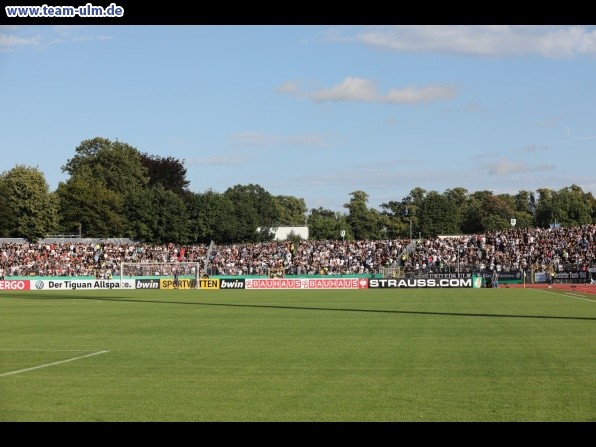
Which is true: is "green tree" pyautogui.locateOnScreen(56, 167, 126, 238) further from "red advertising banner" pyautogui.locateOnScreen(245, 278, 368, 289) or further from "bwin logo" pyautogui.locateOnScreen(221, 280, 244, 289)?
"red advertising banner" pyautogui.locateOnScreen(245, 278, 368, 289)

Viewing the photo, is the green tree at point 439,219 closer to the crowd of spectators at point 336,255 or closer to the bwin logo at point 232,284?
the crowd of spectators at point 336,255

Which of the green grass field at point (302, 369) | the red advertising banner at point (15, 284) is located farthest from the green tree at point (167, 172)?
the green grass field at point (302, 369)

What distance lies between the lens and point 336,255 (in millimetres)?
74562

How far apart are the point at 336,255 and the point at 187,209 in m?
25.9

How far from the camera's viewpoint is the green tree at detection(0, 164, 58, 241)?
94062mm

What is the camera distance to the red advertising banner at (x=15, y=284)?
63.7 m

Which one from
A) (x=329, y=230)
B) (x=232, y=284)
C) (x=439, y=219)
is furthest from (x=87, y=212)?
(x=439, y=219)

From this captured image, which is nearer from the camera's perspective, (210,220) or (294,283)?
(294,283)

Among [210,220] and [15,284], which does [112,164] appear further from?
[15,284]

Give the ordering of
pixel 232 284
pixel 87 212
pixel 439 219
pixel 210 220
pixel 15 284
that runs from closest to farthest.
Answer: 1. pixel 232 284
2. pixel 15 284
3. pixel 210 220
4. pixel 87 212
5. pixel 439 219

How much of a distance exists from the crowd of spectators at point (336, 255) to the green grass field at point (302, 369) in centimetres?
4101
